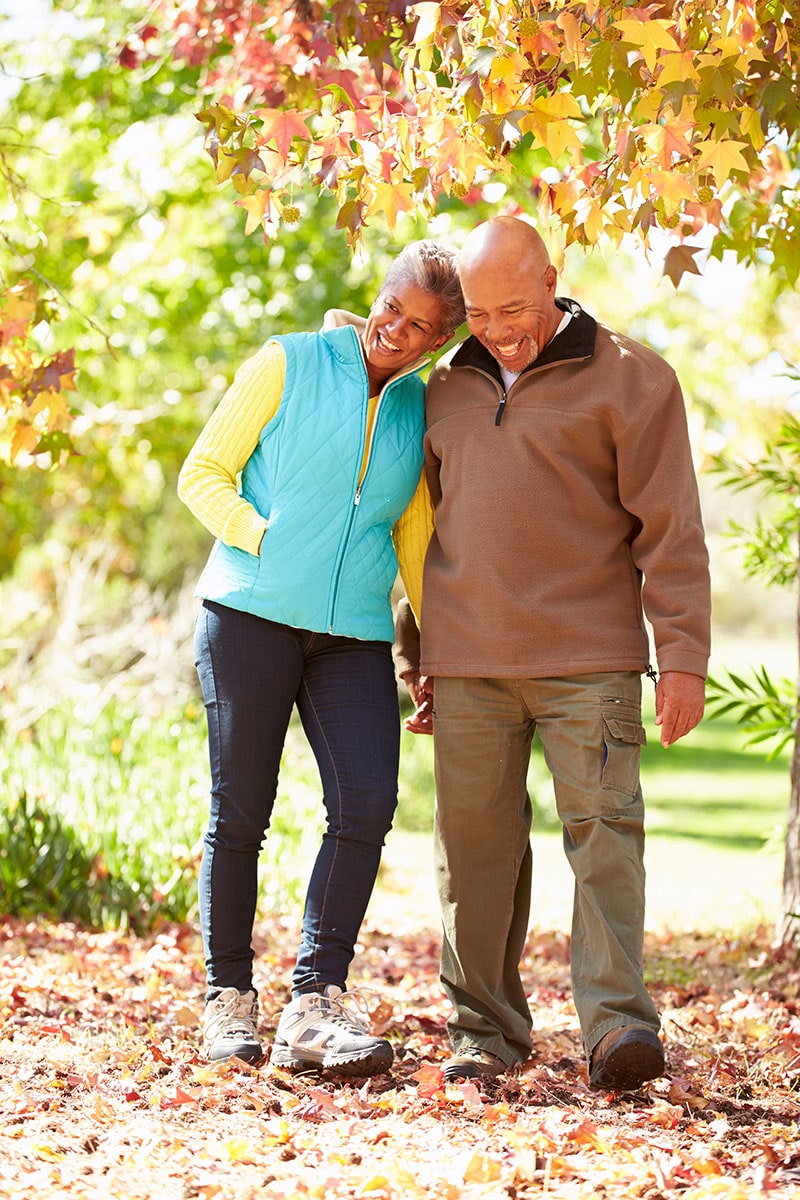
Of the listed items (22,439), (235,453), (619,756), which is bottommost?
(619,756)

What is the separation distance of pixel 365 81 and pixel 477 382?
1715 millimetres

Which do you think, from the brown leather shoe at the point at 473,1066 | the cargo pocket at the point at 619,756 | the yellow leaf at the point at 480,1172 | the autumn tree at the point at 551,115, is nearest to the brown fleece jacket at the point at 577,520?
the cargo pocket at the point at 619,756

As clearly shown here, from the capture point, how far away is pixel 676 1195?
2.49m

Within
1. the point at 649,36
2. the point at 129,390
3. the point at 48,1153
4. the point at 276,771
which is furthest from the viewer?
the point at 129,390

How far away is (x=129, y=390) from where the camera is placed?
449 inches

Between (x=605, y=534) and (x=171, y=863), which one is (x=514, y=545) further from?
(x=171, y=863)

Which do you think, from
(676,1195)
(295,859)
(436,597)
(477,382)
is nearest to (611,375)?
(477,382)

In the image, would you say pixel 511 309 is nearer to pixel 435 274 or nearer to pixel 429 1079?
pixel 435 274

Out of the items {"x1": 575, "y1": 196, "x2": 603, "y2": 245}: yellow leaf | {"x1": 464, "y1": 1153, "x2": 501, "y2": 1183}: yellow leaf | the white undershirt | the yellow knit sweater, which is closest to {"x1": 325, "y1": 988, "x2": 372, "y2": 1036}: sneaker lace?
{"x1": 464, "y1": 1153, "x2": 501, "y2": 1183}: yellow leaf

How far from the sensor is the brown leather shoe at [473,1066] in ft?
10.7

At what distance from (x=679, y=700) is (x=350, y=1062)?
1157 millimetres

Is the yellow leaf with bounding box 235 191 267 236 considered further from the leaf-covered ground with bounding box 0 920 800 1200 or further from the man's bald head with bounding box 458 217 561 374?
the leaf-covered ground with bounding box 0 920 800 1200

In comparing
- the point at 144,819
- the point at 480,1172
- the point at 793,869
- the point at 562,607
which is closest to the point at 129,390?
the point at 144,819

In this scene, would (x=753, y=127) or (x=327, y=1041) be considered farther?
(x=327, y=1041)
